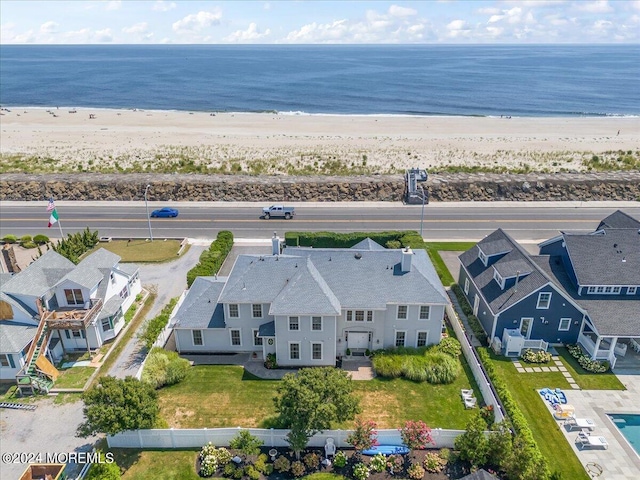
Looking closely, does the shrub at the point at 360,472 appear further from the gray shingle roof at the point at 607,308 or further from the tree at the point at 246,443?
the gray shingle roof at the point at 607,308

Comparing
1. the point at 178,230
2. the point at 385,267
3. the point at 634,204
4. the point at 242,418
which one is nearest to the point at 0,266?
Answer: the point at 178,230

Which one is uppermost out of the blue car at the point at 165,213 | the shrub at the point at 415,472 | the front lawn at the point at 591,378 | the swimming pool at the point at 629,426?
the blue car at the point at 165,213

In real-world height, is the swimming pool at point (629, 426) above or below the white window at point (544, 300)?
below

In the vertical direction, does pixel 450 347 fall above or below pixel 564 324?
below

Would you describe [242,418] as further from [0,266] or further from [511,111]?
[511,111]

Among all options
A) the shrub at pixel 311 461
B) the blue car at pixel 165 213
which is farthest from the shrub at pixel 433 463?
the blue car at pixel 165 213

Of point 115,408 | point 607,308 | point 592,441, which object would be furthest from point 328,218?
point 592,441

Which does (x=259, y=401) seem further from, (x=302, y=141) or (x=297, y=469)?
(x=302, y=141)
